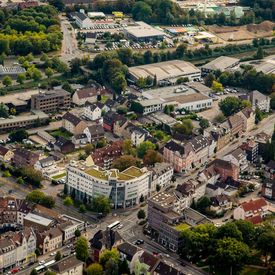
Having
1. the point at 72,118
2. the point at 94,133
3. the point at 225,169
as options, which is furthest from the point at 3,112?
the point at 225,169

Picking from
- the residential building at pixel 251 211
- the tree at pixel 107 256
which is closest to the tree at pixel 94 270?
the tree at pixel 107 256

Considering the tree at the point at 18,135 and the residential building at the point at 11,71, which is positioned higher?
the residential building at the point at 11,71

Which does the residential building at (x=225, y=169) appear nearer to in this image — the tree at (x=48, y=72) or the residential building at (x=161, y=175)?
the residential building at (x=161, y=175)

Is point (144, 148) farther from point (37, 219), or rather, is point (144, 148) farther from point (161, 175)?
point (37, 219)

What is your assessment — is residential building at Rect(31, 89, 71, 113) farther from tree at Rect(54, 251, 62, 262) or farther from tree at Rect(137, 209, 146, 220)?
tree at Rect(54, 251, 62, 262)

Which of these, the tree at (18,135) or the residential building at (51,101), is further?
the residential building at (51,101)

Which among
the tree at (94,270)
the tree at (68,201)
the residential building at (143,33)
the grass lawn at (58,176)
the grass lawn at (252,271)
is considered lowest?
the grass lawn at (58,176)

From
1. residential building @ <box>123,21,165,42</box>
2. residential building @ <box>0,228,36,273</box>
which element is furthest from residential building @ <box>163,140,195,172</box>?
residential building @ <box>123,21,165,42</box>
